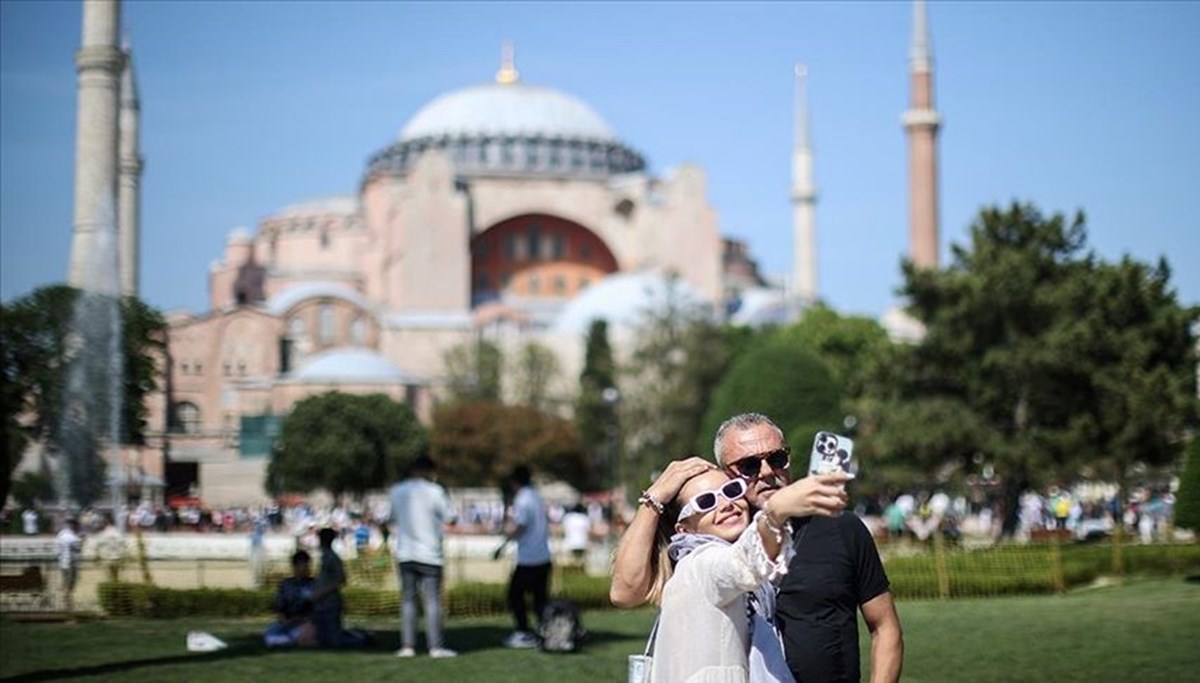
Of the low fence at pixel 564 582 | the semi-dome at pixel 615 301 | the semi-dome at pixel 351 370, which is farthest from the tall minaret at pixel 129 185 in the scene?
the low fence at pixel 564 582

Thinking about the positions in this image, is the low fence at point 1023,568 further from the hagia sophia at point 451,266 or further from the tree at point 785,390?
the hagia sophia at point 451,266

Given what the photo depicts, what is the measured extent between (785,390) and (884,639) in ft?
70.3

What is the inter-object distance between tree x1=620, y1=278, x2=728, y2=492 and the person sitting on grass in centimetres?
2887

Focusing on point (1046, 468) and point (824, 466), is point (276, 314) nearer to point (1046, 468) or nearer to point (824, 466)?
point (1046, 468)

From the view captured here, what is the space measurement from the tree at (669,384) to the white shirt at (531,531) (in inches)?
1166

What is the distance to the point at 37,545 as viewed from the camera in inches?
800

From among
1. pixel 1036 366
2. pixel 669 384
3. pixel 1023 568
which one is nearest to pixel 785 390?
pixel 1036 366

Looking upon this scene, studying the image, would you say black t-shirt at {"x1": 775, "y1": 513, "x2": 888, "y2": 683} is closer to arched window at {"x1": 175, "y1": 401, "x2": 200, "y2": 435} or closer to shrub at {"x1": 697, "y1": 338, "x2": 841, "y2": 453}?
shrub at {"x1": 697, "y1": 338, "x2": 841, "y2": 453}

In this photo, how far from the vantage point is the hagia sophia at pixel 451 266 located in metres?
52.4

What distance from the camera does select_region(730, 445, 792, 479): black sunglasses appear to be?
3461 mm

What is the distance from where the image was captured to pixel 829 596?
165 inches

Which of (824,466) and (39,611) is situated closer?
(824,466)

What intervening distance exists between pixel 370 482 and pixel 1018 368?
25.4 m

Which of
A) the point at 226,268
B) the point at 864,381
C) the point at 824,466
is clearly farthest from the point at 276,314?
the point at 824,466
